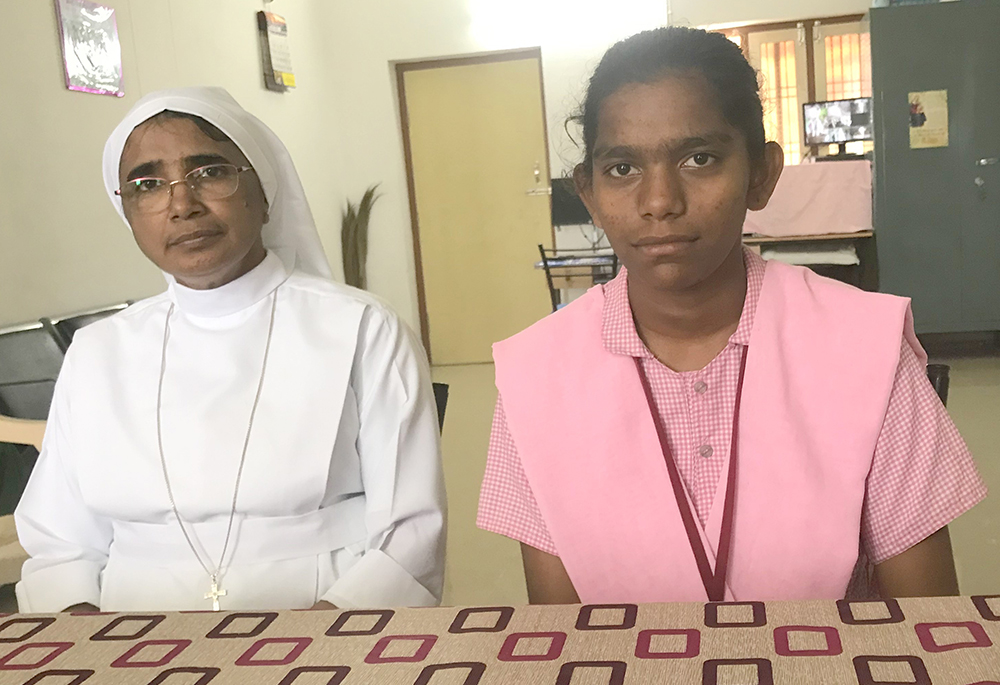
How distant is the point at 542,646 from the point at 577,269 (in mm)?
5255

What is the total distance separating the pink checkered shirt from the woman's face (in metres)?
0.10

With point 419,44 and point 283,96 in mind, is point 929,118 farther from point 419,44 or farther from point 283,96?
point 283,96

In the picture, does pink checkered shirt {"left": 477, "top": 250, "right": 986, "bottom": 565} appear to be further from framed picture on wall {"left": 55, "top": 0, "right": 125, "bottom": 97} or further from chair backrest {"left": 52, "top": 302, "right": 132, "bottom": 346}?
framed picture on wall {"left": 55, "top": 0, "right": 125, "bottom": 97}

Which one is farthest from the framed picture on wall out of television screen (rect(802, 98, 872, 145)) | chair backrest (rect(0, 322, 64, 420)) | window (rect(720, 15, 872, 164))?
window (rect(720, 15, 872, 164))

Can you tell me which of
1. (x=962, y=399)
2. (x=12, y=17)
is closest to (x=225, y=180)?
(x=12, y=17)

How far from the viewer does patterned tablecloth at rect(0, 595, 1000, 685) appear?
70 cm

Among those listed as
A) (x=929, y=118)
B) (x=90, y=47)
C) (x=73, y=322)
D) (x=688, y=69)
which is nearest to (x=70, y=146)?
(x=90, y=47)

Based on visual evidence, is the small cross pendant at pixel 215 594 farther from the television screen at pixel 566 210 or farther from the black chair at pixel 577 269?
the television screen at pixel 566 210

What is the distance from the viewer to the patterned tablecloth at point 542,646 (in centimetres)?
70

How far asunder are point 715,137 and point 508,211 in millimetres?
6084

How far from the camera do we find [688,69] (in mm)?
1130

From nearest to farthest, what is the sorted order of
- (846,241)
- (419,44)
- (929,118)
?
1. (929,118)
2. (846,241)
3. (419,44)

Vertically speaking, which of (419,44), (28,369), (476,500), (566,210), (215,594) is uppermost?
(419,44)

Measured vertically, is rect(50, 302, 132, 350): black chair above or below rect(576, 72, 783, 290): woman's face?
below
